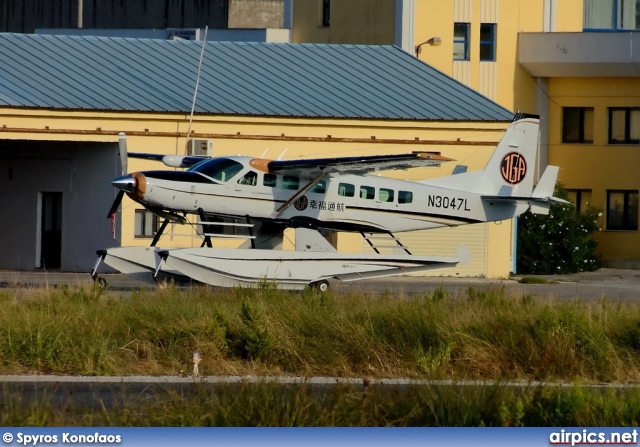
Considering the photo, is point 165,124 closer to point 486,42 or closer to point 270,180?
point 270,180

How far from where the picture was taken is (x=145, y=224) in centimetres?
3203

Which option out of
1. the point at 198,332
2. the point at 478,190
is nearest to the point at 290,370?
the point at 198,332

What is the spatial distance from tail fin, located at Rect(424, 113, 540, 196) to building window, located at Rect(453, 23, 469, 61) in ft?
51.6

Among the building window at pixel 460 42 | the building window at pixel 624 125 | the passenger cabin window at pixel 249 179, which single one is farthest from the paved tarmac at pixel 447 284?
the building window at pixel 460 42

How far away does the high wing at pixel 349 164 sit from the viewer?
76.9 ft

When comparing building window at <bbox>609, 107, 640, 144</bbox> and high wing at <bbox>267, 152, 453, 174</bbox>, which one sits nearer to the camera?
high wing at <bbox>267, 152, 453, 174</bbox>

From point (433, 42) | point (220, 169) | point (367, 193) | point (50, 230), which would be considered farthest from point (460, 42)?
point (220, 169)

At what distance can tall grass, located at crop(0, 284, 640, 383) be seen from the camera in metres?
14.1

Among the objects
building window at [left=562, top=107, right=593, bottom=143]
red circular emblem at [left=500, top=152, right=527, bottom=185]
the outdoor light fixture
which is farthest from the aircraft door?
building window at [left=562, top=107, right=593, bottom=143]

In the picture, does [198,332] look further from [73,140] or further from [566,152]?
[566,152]

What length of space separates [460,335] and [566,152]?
29.1 meters

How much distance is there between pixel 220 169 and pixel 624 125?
22535 mm

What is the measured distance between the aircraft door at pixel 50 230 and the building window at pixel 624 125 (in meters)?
20.3

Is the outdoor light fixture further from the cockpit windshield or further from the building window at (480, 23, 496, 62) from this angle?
the cockpit windshield
